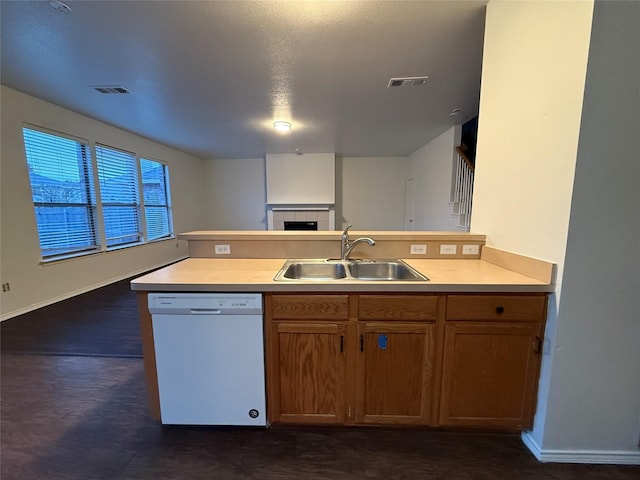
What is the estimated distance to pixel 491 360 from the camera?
1.35 metres

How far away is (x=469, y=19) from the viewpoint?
1867 millimetres

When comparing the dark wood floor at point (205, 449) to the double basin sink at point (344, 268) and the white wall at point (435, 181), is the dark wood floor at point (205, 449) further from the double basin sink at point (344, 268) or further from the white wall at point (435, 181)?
the white wall at point (435, 181)

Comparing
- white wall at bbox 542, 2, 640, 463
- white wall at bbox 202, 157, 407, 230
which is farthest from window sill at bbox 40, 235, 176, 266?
white wall at bbox 542, 2, 640, 463

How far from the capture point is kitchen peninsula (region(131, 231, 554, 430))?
1.31m

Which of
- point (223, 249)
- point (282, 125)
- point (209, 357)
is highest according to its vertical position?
point (282, 125)

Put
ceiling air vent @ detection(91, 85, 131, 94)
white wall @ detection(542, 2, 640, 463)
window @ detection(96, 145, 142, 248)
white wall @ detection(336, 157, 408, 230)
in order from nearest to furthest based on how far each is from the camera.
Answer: white wall @ detection(542, 2, 640, 463)
ceiling air vent @ detection(91, 85, 131, 94)
window @ detection(96, 145, 142, 248)
white wall @ detection(336, 157, 408, 230)

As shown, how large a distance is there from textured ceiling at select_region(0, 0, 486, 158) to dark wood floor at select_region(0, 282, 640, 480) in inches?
103

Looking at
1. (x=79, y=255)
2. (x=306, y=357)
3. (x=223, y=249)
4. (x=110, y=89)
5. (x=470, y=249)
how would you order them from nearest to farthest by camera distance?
(x=306, y=357)
(x=470, y=249)
(x=223, y=249)
(x=110, y=89)
(x=79, y=255)

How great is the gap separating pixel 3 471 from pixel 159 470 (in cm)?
74

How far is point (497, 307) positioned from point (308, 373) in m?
1.03

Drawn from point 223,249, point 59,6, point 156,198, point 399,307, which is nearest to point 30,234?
point 156,198

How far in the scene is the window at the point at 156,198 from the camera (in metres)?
5.21

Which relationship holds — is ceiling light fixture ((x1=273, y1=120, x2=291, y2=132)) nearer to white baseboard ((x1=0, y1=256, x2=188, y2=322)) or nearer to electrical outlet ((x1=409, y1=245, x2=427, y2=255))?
electrical outlet ((x1=409, y1=245, x2=427, y2=255))

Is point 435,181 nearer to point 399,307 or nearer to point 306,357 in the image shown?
point 399,307
